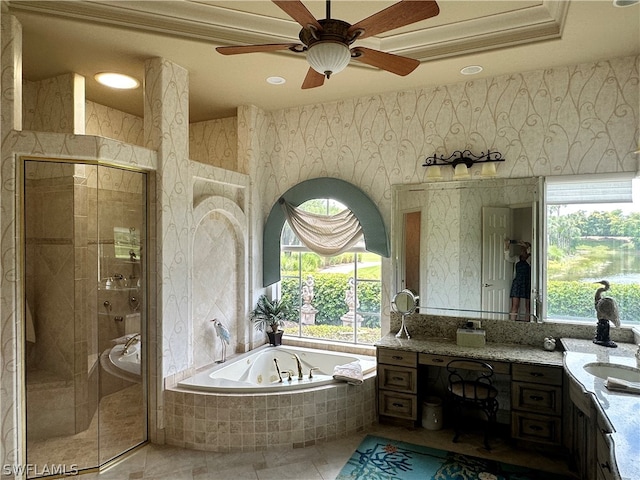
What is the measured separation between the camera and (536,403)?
2.96 meters

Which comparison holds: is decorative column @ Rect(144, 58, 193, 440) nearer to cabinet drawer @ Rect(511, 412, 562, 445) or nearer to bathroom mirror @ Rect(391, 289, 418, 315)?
bathroom mirror @ Rect(391, 289, 418, 315)

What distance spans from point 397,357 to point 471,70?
8.27 ft

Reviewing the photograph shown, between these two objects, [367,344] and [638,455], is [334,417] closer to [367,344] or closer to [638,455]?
[367,344]

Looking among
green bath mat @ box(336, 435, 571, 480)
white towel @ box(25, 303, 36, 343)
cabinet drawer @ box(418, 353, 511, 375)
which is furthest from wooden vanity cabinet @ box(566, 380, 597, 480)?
white towel @ box(25, 303, 36, 343)

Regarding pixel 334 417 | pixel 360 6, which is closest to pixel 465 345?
pixel 334 417

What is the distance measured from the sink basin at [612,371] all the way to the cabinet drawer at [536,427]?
0.59 meters

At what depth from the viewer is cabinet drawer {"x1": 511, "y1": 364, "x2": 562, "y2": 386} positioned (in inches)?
114

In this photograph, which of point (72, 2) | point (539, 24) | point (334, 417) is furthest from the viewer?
point (334, 417)

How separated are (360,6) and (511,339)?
9.54 ft

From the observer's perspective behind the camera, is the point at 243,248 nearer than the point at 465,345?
No

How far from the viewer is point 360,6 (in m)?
2.54

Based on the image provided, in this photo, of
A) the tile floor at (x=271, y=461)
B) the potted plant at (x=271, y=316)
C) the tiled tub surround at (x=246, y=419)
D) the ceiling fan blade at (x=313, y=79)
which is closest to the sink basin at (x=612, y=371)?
the tile floor at (x=271, y=461)

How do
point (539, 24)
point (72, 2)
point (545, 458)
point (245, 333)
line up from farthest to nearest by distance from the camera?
→ point (245, 333) < point (545, 458) < point (539, 24) < point (72, 2)

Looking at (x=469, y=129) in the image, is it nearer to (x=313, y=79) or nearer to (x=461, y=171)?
(x=461, y=171)
